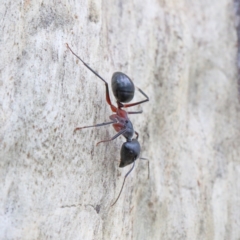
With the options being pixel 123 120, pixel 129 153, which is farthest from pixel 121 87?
pixel 129 153

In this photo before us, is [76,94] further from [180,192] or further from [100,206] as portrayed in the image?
[180,192]

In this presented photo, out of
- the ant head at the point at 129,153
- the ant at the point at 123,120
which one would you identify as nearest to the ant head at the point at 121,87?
the ant at the point at 123,120

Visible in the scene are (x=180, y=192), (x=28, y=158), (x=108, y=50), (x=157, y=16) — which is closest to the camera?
(x=28, y=158)

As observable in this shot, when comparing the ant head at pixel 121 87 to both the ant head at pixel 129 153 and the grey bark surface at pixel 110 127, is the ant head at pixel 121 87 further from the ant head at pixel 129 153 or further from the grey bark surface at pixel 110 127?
the ant head at pixel 129 153

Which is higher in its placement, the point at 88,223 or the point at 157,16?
the point at 157,16

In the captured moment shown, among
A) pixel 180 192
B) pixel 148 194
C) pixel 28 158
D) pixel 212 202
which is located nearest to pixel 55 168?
pixel 28 158

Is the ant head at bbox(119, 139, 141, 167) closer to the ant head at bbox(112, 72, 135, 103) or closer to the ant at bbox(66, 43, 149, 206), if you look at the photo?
the ant at bbox(66, 43, 149, 206)
